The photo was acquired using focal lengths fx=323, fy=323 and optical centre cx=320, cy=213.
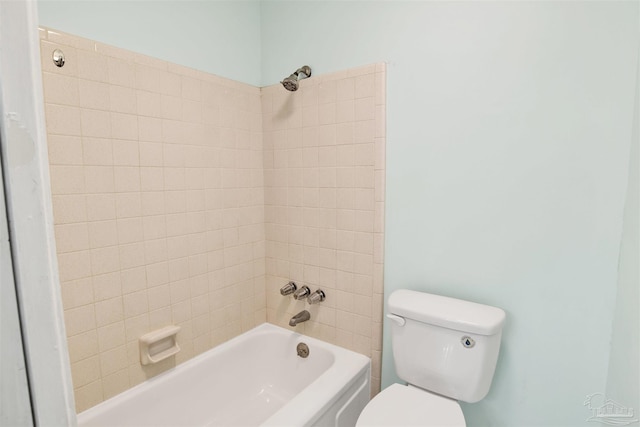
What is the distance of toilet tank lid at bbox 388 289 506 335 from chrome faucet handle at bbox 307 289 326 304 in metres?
0.46

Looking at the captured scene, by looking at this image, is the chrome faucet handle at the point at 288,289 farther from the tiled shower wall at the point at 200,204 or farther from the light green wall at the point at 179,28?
the light green wall at the point at 179,28

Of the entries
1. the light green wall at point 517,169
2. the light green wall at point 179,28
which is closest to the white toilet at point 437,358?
the light green wall at point 517,169

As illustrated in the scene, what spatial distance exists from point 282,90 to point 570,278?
5.07 ft

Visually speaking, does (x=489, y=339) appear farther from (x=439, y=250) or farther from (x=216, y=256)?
(x=216, y=256)

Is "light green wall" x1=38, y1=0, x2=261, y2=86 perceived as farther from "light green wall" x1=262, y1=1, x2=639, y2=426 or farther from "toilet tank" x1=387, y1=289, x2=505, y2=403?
"toilet tank" x1=387, y1=289, x2=505, y2=403

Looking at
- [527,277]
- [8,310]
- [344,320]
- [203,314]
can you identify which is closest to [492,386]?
[527,277]

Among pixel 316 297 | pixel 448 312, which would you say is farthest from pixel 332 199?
pixel 448 312

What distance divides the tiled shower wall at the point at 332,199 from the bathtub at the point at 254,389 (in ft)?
0.38

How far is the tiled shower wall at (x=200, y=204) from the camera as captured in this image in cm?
120

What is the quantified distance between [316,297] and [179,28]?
144 cm

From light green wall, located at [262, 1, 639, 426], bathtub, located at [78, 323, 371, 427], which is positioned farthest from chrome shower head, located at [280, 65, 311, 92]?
bathtub, located at [78, 323, 371, 427]

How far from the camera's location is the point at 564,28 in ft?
3.56

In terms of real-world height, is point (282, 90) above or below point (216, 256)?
above

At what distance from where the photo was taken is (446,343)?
4.03 feet
